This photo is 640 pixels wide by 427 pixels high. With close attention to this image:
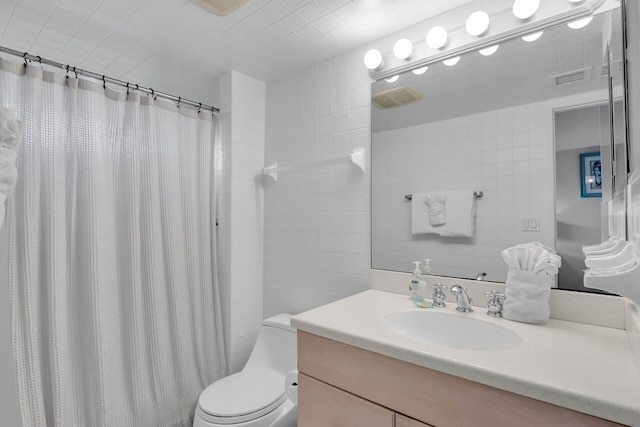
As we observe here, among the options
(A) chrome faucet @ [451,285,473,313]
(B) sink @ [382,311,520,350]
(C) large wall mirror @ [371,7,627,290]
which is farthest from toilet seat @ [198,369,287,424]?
(A) chrome faucet @ [451,285,473,313]

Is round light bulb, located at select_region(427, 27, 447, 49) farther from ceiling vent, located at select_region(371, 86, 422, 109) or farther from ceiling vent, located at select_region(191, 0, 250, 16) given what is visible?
ceiling vent, located at select_region(191, 0, 250, 16)

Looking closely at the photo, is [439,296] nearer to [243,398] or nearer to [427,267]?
[427,267]

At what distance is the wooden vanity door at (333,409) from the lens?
97 cm

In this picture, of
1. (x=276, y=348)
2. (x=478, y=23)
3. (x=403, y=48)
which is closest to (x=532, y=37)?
(x=478, y=23)

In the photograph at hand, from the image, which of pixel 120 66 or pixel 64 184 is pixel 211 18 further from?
pixel 64 184

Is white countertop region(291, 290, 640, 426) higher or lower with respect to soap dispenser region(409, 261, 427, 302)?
lower

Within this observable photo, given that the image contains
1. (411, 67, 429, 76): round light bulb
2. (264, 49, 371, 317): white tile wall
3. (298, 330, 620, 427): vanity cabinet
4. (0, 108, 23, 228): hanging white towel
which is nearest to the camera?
(0, 108, 23, 228): hanging white towel

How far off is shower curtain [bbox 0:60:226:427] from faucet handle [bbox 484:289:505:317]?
1.55 metres

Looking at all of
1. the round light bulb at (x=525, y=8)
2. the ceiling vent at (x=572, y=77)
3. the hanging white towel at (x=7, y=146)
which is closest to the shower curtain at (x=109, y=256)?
the hanging white towel at (x=7, y=146)

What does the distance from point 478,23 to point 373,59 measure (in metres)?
0.49

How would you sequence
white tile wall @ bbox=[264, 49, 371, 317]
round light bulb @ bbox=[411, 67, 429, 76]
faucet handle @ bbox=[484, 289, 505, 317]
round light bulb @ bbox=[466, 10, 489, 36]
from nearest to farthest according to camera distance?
faucet handle @ bbox=[484, 289, 505, 317] < round light bulb @ bbox=[466, 10, 489, 36] < round light bulb @ bbox=[411, 67, 429, 76] < white tile wall @ bbox=[264, 49, 371, 317]

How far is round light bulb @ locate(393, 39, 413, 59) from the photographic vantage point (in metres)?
1.54

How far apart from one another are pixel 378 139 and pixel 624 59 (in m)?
1.00

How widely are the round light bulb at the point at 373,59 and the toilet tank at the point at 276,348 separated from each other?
148cm
